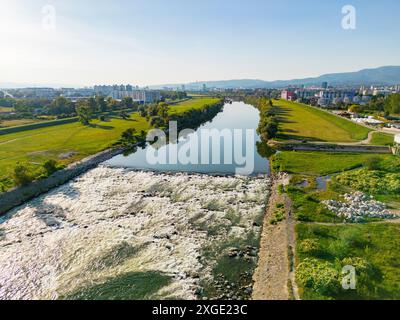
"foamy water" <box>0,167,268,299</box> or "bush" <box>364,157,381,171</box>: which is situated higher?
"bush" <box>364,157,381,171</box>

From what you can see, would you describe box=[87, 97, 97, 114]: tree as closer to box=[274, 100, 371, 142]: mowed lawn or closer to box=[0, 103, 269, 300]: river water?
box=[274, 100, 371, 142]: mowed lawn

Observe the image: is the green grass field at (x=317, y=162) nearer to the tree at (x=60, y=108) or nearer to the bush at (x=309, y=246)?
the bush at (x=309, y=246)

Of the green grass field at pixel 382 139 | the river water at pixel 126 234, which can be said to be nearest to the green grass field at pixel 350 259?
the river water at pixel 126 234

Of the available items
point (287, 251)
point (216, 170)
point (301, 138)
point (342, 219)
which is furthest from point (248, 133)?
point (287, 251)

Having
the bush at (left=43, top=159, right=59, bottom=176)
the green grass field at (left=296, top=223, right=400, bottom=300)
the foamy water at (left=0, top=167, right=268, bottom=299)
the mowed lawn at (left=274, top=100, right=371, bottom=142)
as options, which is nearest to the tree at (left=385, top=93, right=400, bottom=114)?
the mowed lawn at (left=274, top=100, right=371, bottom=142)

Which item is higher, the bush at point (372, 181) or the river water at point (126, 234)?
the bush at point (372, 181)
